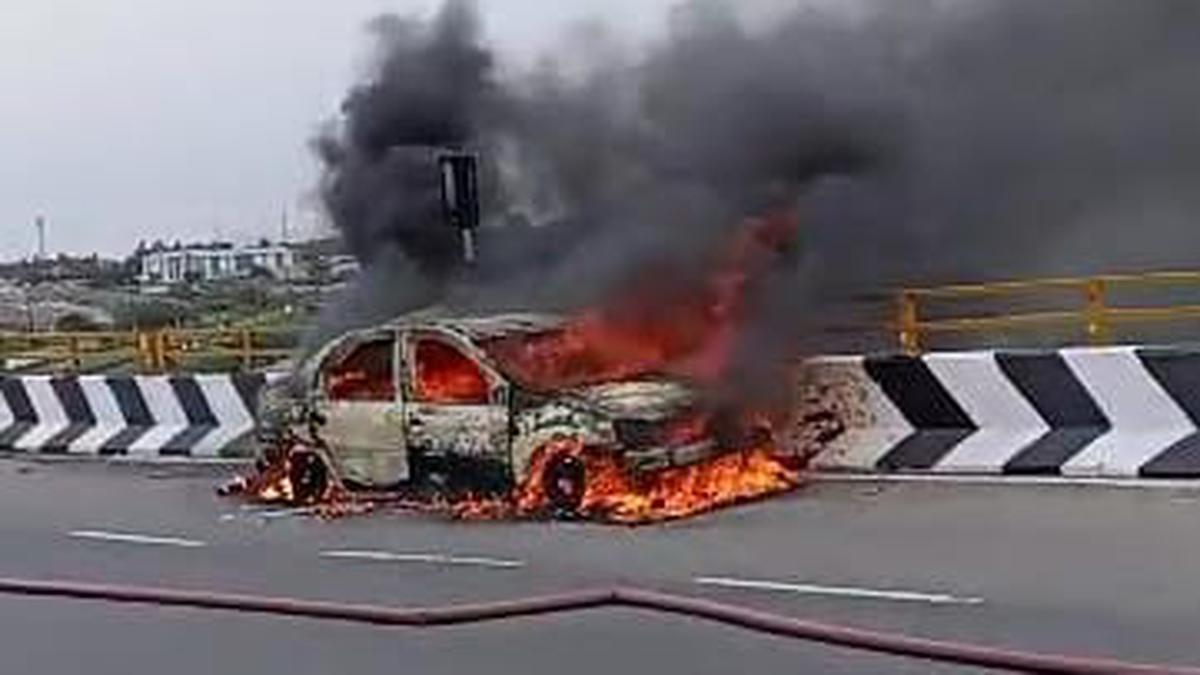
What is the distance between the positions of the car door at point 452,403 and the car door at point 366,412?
15cm

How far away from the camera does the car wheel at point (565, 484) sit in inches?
506

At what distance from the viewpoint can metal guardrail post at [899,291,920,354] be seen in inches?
627

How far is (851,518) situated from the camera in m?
12.0

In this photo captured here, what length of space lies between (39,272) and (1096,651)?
50.1 metres

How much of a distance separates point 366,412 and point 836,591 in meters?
5.40

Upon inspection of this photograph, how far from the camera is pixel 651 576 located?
10.4 m

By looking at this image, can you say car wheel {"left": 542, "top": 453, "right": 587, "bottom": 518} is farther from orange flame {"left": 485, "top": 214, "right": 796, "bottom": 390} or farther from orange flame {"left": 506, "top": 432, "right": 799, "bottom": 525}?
orange flame {"left": 485, "top": 214, "right": 796, "bottom": 390}

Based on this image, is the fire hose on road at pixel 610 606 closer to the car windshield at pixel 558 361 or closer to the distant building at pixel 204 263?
the car windshield at pixel 558 361

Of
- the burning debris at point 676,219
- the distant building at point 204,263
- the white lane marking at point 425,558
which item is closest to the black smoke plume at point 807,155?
the burning debris at point 676,219

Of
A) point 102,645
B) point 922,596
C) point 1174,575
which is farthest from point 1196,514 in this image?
point 102,645

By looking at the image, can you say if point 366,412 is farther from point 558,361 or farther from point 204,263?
point 204,263

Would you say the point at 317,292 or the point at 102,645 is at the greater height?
the point at 317,292

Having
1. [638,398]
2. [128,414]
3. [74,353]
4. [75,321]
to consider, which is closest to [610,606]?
[638,398]

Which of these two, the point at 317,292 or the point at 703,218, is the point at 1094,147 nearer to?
the point at 703,218
